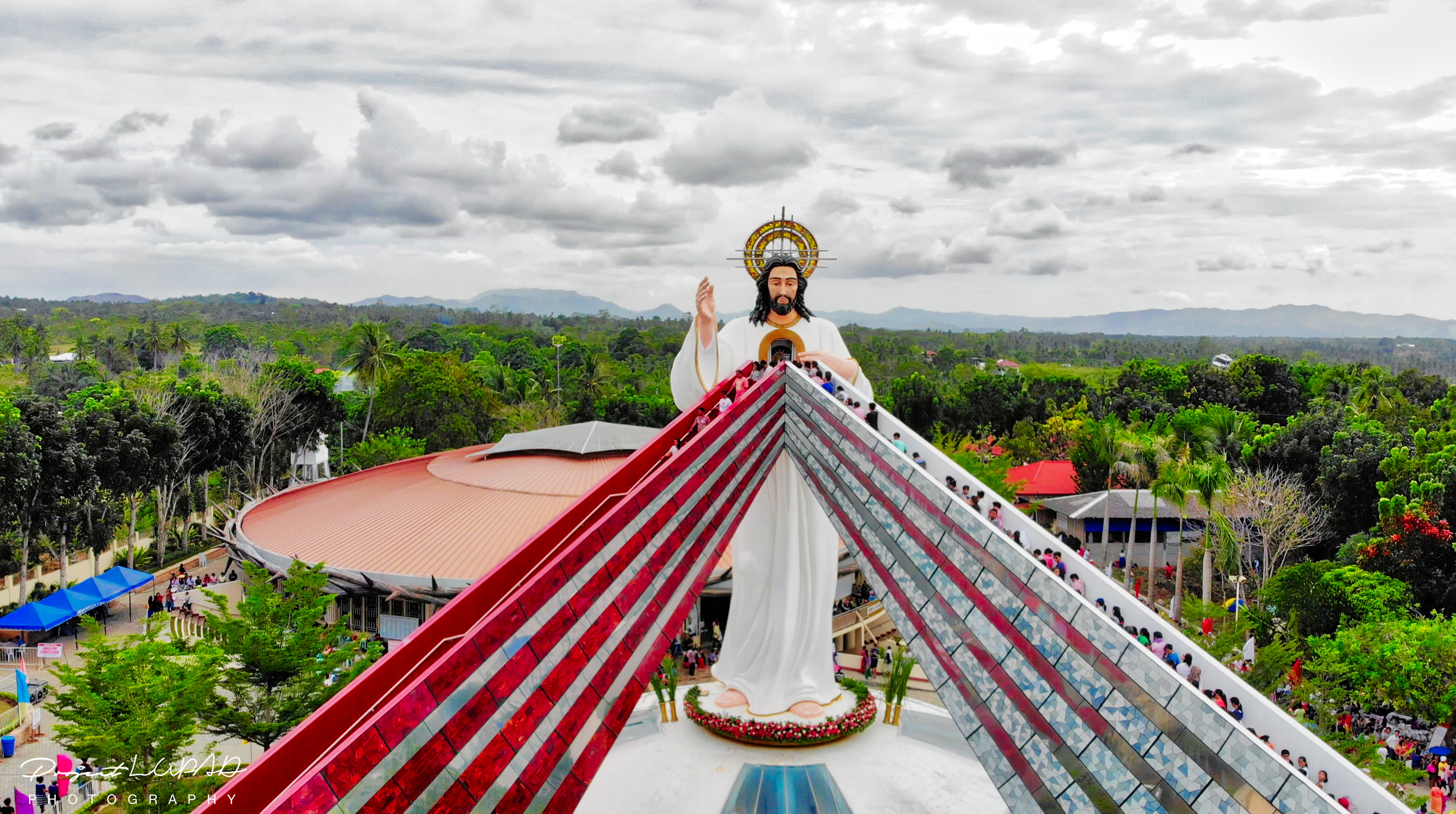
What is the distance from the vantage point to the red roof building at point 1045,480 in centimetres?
5506

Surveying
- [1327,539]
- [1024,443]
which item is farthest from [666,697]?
[1024,443]

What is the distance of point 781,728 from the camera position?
17.3 metres

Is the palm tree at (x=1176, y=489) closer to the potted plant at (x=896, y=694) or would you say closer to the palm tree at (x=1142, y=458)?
the palm tree at (x=1142, y=458)

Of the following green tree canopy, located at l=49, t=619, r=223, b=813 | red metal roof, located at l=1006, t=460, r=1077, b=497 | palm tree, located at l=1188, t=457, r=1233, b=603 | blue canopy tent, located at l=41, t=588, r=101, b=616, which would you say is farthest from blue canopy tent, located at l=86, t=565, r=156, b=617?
red metal roof, located at l=1006, t=460, r=1077, b=497

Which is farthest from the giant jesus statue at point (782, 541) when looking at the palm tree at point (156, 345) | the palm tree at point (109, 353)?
the palm tree at point (156, 345)

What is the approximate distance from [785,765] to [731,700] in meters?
1.72

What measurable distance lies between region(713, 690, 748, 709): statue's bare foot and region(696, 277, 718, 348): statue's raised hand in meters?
6.44

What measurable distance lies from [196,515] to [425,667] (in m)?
56.2

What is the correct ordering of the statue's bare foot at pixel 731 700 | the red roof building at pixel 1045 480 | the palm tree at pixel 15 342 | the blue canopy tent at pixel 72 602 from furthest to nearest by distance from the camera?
the palm tree at pixel 15 342 → the red roof building at pixel 1045 480 → the blue canopy tent at pixel 72 602 → the statue's bare foot at pixel 731 700

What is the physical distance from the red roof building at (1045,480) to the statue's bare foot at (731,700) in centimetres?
3768

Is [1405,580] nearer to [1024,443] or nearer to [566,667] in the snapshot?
[566,667]

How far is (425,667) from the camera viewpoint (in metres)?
9.30

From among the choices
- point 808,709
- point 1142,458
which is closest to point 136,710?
point 808,709

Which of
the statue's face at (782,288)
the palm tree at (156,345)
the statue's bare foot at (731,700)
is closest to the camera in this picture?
the statue's face at (782,288)
